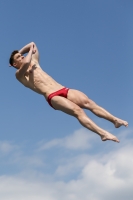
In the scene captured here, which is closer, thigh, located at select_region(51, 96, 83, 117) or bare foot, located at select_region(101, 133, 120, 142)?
bare foot, located at select_region(101, 133, 120, 142)

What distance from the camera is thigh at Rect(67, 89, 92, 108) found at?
9.75 m

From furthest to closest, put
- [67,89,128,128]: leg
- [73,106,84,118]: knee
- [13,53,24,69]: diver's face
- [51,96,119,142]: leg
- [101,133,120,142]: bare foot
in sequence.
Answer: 1. [13,53,24,69]: diver's face
2. [67,89,128,128]: leg
3. [73,106,84,118]: knee
4. [51,96,119,142]: leg
5. [101,133,120,142]: bare foot

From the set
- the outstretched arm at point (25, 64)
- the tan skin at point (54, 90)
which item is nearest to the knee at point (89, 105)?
the tan skin at point (54, 90)

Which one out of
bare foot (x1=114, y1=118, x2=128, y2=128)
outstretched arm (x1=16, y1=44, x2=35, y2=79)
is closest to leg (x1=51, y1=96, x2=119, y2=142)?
bare foot (x1=114, y1=118, x2=128, y2=128)

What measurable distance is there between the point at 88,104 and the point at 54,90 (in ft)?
3.15

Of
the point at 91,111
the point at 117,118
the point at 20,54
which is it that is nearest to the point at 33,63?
the point at 20,54

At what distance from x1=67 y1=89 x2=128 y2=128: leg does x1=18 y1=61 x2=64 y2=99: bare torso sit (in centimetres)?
41

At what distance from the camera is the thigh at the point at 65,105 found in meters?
9.38

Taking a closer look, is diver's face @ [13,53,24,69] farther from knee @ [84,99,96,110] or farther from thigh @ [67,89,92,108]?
knee @ [84,99,96,110]

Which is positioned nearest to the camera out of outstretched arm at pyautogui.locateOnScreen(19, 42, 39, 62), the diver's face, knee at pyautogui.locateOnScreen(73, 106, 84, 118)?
knee at pyautogui.locateOnScreen(73, 106, 84, 118)

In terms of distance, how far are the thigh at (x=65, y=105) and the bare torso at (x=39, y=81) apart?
0.93ft

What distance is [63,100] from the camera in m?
9.53

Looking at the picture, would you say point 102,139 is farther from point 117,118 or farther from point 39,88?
point 39,88

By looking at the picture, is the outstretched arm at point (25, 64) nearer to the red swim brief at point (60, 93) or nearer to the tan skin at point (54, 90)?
the tan skin at point (54, 90)
